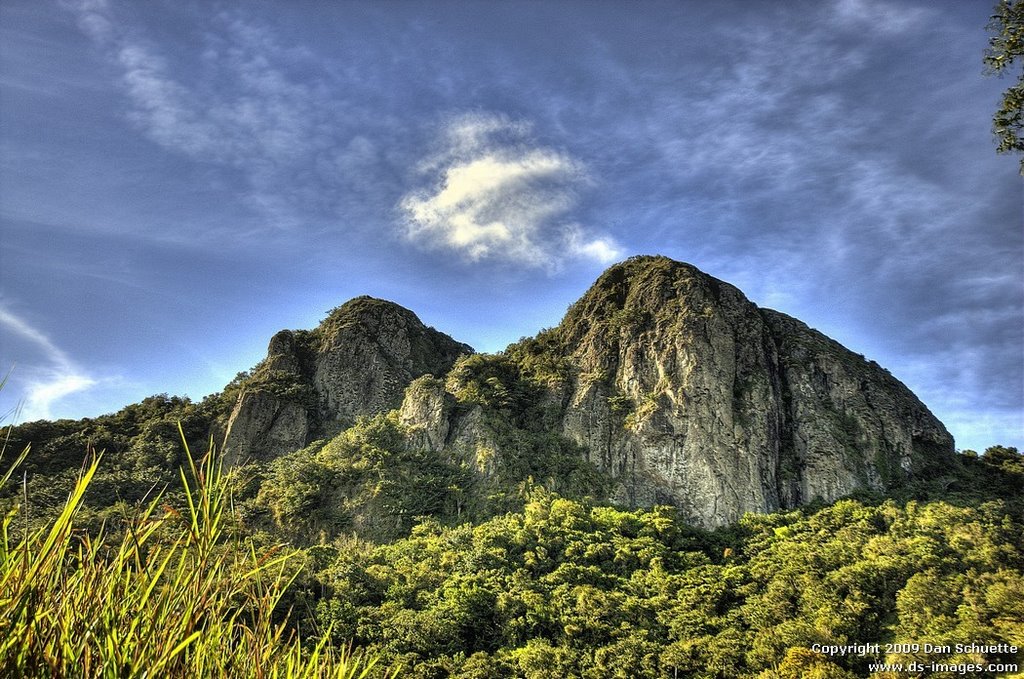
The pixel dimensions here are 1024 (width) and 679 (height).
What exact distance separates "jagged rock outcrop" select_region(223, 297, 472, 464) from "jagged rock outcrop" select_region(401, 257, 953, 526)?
8521 mm

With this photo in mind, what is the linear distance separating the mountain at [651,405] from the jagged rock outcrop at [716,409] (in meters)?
0.11

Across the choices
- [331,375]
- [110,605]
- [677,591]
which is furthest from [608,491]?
[110,605]

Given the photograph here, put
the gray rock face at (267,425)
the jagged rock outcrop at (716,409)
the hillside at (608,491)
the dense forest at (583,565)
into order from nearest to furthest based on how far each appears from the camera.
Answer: the dense forest at (583,565), the hillside at (608,491), the jagged rock outcrop at (716,409), the gray rock face at (267,425)

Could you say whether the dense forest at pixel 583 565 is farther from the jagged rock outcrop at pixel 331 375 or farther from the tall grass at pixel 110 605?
the tall grass at pixel 110 605

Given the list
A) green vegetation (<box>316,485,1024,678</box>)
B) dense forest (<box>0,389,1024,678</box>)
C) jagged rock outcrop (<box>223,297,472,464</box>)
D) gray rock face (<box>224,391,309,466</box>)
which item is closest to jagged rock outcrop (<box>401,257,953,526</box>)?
dense forest (<box>0,389,1024,678</box>)

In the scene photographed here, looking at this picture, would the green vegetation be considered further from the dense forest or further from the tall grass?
the tall grass

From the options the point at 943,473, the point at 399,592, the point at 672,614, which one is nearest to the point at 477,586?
the point at 399,592

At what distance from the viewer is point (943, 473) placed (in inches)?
1809

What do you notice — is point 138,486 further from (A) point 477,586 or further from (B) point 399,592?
(A) point 477,586

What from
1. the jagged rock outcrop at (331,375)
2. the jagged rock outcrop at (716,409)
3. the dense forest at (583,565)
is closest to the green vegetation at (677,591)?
the dense forest at (583,565)

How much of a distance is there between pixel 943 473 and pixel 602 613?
104ft

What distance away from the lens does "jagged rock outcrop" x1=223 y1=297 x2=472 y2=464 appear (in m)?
53.4

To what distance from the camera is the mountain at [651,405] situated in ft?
146

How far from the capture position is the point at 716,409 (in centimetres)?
4588
